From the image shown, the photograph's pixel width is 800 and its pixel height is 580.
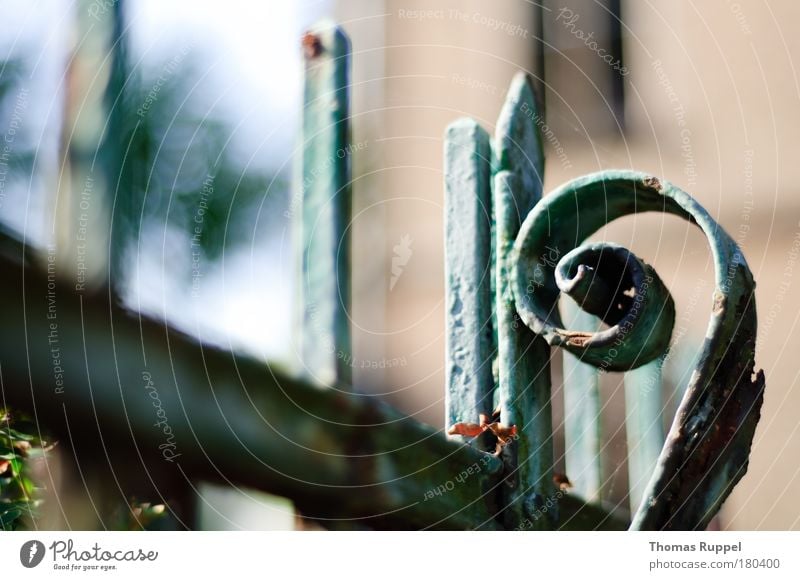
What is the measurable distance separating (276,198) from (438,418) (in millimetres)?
706

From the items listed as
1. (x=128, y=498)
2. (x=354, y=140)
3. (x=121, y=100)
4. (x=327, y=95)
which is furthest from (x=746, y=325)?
(x=121, y=100)

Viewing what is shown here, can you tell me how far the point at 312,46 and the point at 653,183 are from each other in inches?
12.3

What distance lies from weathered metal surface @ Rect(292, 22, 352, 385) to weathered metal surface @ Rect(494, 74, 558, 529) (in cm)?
13

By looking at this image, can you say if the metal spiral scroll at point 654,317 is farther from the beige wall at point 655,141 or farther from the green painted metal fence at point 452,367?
the beige wall at point 655,141

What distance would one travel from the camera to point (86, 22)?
1.38 meters

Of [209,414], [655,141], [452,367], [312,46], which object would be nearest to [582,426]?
[452,367]

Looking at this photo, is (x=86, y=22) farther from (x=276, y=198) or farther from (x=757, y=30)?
(x=757, y=30)

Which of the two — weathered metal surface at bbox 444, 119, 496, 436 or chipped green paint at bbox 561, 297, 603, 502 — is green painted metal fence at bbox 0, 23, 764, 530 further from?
chipped green paint at bbox 561, 297, 603, 502

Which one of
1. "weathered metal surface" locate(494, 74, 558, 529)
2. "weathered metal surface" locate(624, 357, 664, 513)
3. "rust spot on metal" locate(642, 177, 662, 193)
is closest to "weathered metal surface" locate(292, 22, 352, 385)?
"weathered metal surface" locate(494, 74, 558, 529)

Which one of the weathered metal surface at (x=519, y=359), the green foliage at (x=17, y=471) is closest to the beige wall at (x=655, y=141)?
the green foliage at (x=17, y=471)

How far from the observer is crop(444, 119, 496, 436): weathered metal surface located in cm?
82

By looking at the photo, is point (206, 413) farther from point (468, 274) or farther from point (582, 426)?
point (582, 426)

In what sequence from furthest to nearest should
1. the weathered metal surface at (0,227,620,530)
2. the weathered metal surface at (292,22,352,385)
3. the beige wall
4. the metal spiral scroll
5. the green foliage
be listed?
the beige wall < the green foliage < the weathered metal surface at (292,22,352,385) < the metal spiral scroll < the weathered metal surface at (0,227,620,530)

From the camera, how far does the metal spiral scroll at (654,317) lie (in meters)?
0.72
